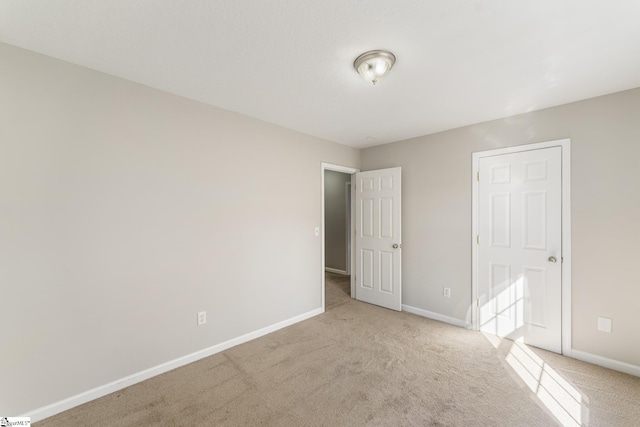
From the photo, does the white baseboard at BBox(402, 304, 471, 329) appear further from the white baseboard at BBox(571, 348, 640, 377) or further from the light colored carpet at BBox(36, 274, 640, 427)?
the white baseboard at BBox(571, 348, 640, 377)

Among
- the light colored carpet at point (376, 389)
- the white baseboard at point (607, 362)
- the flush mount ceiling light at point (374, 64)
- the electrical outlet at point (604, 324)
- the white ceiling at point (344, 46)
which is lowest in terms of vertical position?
the light colored carpet at point (376, 389)

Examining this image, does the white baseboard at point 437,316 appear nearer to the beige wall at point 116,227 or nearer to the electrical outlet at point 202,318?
the beige wall at point 116,227

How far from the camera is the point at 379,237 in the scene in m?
3.98

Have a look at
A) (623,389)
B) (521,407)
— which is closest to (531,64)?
(521,407)

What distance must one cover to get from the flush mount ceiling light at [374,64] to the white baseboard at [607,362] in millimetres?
3218

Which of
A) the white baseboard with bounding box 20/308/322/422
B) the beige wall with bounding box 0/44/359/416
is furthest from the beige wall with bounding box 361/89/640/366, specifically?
the white baseboard with bounding box 20/308/322/422

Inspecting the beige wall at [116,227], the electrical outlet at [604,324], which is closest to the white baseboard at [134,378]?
the beige wall at [116,227]

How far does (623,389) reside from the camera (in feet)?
6.73

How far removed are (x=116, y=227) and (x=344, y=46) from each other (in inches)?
87.8

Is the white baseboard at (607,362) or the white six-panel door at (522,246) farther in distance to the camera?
the white six-panel door at (522,246)

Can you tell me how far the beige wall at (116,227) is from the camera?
173cm

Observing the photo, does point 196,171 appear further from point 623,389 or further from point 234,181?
point 623,389

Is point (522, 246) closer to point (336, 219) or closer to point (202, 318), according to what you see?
point (202, 318)

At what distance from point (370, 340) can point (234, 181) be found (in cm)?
234
